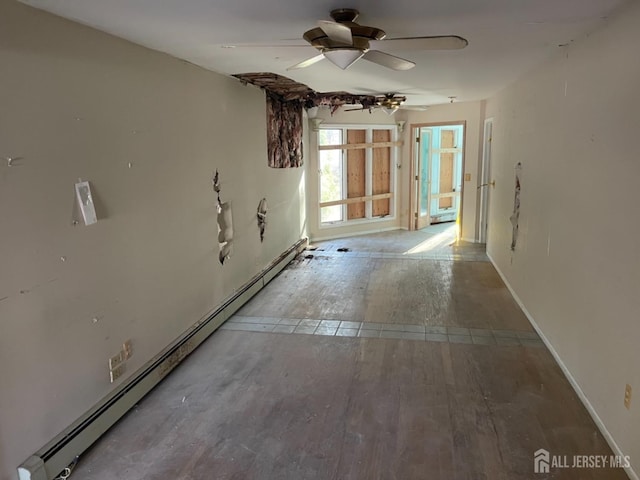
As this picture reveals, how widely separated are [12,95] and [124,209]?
872 millimetres

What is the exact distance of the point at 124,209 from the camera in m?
2.65

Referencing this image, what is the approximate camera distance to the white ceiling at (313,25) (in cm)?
205

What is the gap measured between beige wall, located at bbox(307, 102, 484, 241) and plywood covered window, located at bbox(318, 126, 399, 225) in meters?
0.13

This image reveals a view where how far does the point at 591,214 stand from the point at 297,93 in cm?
366

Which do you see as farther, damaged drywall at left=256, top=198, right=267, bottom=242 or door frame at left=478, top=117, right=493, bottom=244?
door frame at left=478, top=117, right=493, bottom=244

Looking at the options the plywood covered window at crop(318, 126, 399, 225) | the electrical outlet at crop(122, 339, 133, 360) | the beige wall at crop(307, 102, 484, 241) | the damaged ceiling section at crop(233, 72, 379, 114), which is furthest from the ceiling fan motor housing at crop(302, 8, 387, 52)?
the plywood covered window at crop(318, 126, 399, 225)

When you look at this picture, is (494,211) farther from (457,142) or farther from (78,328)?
(78,328)

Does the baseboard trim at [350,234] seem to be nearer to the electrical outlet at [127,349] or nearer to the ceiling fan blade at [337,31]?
the electrical outlet at [127,349]

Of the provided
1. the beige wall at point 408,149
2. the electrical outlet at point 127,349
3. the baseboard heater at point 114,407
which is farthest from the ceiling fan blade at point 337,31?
the beige wall at point 408,149

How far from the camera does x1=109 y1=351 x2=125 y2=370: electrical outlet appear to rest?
2555mm

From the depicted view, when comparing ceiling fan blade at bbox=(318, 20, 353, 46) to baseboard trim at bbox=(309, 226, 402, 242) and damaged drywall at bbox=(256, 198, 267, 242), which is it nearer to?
damaged drywall at bbox=(256, 198, 267, 242)

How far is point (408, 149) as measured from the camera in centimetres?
801

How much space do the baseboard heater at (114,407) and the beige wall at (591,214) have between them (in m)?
2.65

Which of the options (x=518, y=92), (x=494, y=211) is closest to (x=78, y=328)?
(x=518, y=92)
